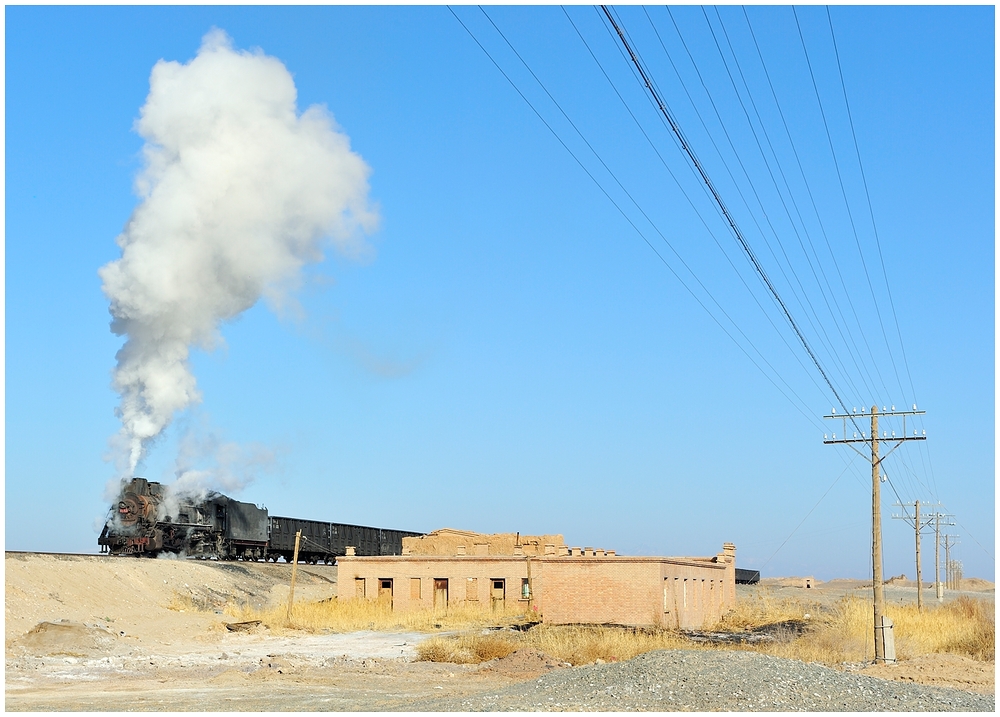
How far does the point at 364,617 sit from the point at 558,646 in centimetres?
1322

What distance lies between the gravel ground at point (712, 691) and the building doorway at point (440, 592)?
21.0 m

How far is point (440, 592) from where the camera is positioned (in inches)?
1591

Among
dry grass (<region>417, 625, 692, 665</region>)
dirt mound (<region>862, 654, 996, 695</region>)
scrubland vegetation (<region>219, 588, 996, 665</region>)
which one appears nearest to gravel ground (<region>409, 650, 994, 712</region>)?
dirt mound (<region>862, 654, 996, 695</region>)

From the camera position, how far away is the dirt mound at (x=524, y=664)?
23.1 meters

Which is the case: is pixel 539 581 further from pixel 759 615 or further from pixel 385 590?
pixel 759 615

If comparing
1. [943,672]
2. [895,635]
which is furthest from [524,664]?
[895,635]

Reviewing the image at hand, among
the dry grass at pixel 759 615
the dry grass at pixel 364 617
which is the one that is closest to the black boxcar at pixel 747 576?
→ the dry grass at pixel 759 615

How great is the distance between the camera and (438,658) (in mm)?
25406

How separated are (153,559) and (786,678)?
3328cm

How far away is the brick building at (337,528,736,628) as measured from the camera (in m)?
37.0

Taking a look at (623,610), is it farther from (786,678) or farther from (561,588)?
(786,678)

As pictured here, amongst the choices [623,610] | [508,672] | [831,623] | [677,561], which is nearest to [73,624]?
[508,672]

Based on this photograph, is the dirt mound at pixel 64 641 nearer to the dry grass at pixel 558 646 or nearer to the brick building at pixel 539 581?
the dry grass at pixel 558 646

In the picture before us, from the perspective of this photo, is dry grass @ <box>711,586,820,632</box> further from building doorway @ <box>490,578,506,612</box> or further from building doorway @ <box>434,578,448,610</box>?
building doorway @ <box>434,578,448,610</box>
